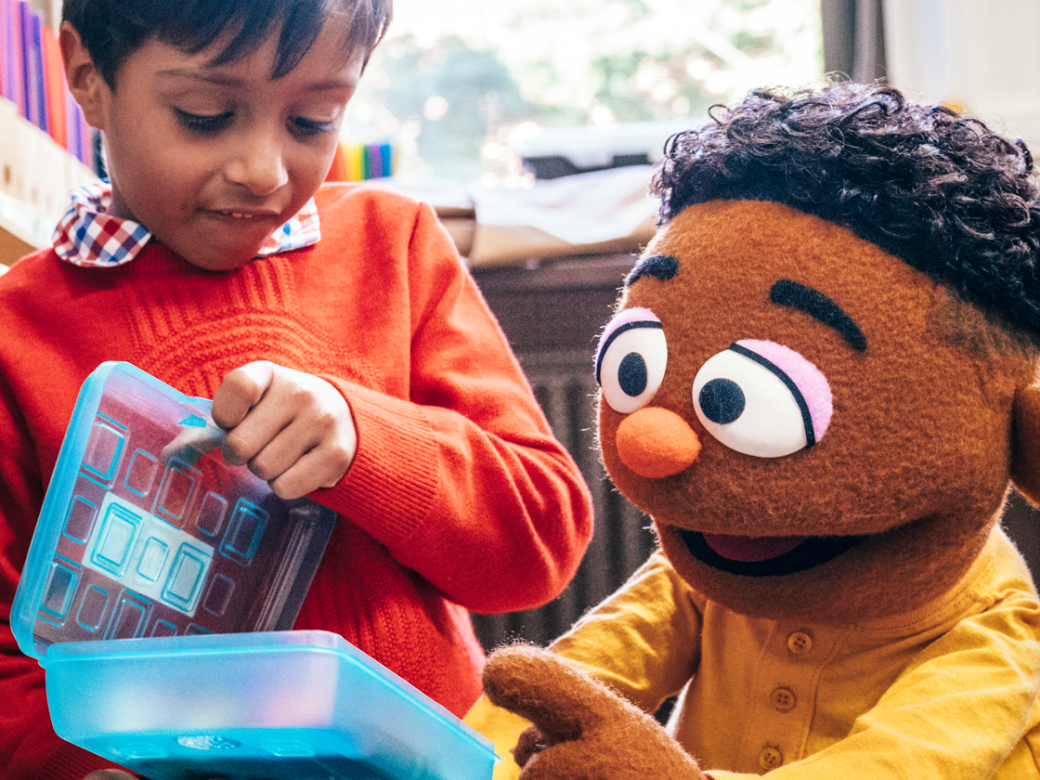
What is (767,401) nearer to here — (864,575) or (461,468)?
(864,575)

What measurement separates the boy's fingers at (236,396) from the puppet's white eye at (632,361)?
0.18 meters

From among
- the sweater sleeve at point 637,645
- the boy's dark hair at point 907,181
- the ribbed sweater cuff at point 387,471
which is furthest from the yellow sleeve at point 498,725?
the boy's dark hair at point 907,181

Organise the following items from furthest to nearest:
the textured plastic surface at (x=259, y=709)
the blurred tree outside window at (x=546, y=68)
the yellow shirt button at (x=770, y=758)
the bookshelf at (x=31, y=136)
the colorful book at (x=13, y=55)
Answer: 1. the blurred tree outside window at (x=546, y=68)
2. the colorful book at (x=13, y=55)
3. the bookshelf at (x=31, y=136)
4. the yellow shirt button at (x=770, y=758)
5. the textured plastic surface at (x=259, y=709)

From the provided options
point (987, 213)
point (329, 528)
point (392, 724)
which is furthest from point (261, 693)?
point (987, 213)

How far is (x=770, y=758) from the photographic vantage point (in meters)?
0.53

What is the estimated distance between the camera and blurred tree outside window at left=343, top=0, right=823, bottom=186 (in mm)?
1427

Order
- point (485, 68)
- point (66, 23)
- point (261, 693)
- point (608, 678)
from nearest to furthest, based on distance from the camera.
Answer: point (261, 693) < point (608, 678) < point (66, 23) < point (485, 68)

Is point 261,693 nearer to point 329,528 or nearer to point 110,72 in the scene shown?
point 329,528

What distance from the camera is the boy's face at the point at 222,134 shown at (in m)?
0.60

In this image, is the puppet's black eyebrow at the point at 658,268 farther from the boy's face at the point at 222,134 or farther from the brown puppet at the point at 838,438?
the boy's face at the point at 222,134

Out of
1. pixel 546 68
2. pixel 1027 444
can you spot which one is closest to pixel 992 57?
pixel 546 68

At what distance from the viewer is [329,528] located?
626 mm

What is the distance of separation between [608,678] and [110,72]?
49 centimetres

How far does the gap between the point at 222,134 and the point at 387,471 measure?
0.23 m
